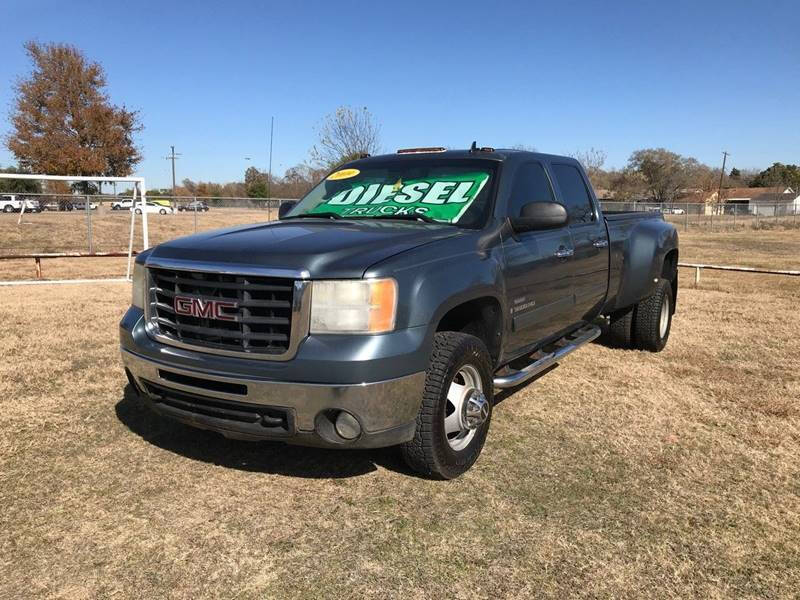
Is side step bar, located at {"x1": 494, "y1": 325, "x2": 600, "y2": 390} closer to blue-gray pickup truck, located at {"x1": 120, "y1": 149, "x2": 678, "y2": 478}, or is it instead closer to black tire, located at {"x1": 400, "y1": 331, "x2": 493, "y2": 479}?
blue-gray pickup truck, located at {"x1": 120, "y1": 149, "x2": 678, "y2": 478}

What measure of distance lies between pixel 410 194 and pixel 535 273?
0.99 m

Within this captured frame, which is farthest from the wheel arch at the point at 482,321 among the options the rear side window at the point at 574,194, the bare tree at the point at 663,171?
the bare tree at the point at 663,171

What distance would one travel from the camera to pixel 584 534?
9.52 ft

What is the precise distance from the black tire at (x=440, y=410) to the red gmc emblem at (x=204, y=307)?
1.02 metres

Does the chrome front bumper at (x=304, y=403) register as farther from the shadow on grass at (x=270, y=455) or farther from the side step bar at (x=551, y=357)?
the side step bar at (x=551, y=357)

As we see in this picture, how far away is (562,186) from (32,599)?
427 cm

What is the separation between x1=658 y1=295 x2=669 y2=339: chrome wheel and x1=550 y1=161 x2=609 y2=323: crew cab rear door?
4.36 ft

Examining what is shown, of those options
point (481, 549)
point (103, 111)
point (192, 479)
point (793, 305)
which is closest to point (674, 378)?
point (481, 549)

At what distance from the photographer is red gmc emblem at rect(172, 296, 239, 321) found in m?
2.97

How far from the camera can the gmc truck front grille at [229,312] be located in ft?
9.46

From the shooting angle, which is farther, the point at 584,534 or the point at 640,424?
the point at 640,424

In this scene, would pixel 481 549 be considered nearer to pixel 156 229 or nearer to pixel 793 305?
pixel 793 305

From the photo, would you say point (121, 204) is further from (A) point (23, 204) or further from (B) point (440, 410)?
(B) point (440, 410)

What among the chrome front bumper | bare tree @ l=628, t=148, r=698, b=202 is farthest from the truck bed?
bare tree @ l=628, t=148, r=698, b=202
